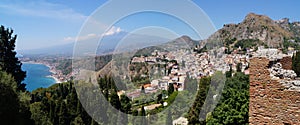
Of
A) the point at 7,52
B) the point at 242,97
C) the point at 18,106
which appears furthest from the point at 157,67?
the point at 7,52

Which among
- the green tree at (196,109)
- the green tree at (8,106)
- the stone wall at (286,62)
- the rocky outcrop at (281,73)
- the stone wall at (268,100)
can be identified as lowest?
the green tree at (196,109)

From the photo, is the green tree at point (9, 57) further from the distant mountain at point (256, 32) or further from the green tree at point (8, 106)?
the distant mountain at point (256, 32)

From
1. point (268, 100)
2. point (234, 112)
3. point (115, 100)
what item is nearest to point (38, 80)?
point (115, 100)

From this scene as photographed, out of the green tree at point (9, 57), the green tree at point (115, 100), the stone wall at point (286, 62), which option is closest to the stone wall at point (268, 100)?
the stone wall at point (286, 62)

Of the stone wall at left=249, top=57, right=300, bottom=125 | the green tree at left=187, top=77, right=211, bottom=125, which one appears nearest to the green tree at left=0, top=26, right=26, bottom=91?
the green tree at left=187, top=77, right=211, bottom=125

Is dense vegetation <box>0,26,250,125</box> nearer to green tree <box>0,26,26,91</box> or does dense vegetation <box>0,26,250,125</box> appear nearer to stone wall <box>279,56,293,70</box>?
green tree <box>0,26,26,91</box>

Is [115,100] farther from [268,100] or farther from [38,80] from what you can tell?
[38,80]

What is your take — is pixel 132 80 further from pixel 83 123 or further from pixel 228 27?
pixel 228 27
